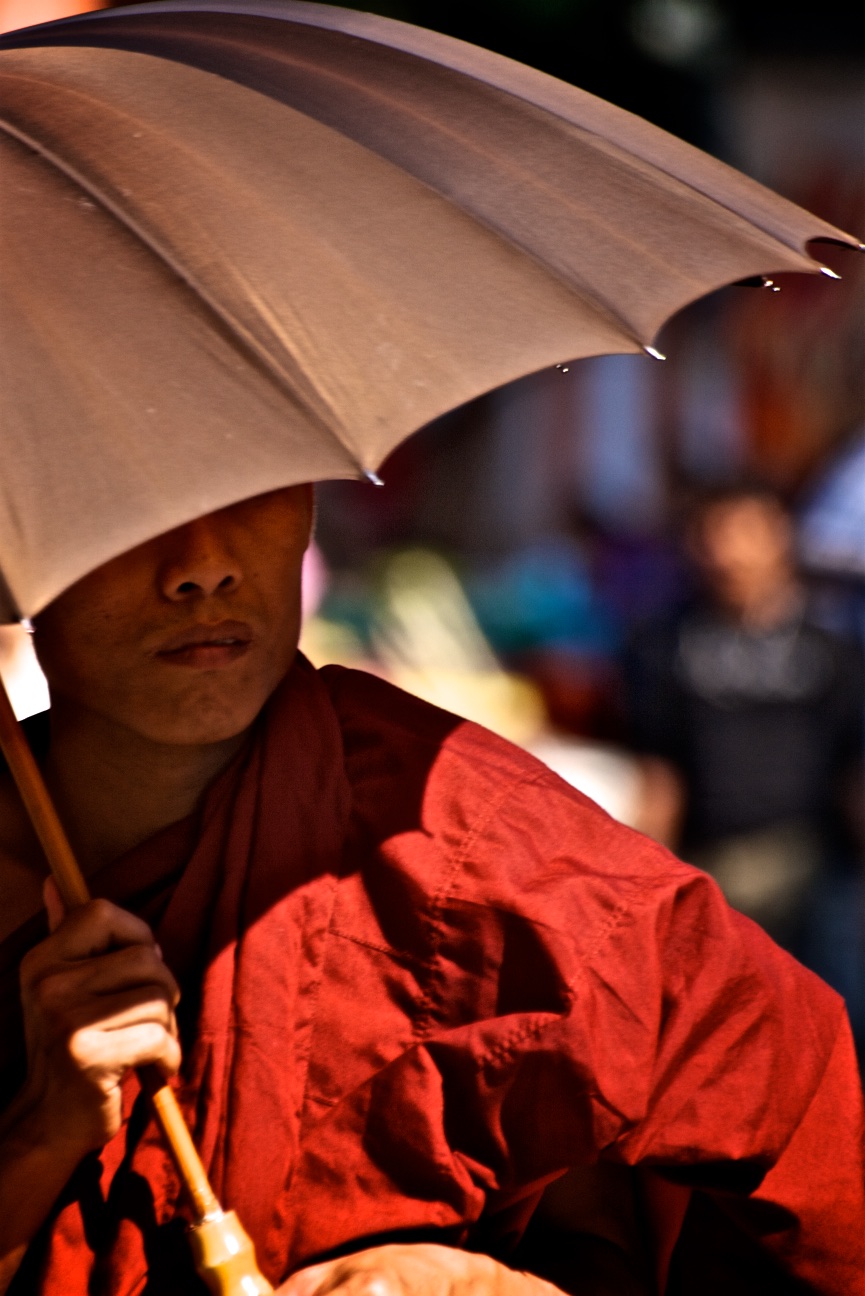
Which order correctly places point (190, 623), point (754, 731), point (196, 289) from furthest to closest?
point (754, 731) → point (190, 623) → point (196, 289)

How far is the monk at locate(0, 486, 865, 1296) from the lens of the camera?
1.69 m

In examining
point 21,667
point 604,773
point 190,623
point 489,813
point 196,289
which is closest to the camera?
point 196,289

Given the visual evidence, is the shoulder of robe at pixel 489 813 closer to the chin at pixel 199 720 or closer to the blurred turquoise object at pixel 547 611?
the chin at pixel 199 720

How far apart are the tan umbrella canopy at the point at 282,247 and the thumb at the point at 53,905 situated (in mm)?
514

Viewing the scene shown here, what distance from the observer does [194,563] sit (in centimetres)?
171

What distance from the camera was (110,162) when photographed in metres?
1.60

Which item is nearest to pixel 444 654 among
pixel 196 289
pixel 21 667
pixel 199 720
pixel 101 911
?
pixel 21 667

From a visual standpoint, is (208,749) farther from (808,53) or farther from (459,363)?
(808,53)

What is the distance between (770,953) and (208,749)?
660 mm

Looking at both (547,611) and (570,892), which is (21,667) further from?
(547,611)

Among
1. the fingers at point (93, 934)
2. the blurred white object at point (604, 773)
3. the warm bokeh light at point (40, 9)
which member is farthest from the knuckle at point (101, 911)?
the blurred white object at point (604, 773)

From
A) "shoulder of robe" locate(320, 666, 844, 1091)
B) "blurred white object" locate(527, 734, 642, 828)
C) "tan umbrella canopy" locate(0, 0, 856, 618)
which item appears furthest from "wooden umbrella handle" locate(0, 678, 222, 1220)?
"blurred white object" locate(527, 734, 642, 828)

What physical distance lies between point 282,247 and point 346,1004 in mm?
764

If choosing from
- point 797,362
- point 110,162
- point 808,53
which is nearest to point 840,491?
point 797,362
